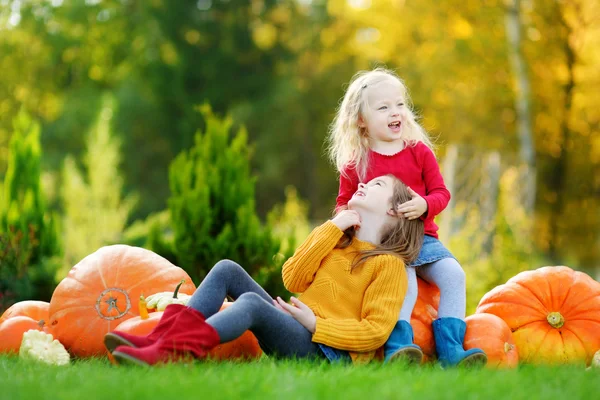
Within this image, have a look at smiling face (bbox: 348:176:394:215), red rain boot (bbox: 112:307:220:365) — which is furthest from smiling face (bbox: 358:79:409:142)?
red rain boot (bbox: 112:307:220:365)

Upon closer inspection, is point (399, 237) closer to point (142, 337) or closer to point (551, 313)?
point (551, 313)

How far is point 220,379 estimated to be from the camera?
9.95ft

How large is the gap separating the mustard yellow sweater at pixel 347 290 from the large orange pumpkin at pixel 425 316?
0.33 metres

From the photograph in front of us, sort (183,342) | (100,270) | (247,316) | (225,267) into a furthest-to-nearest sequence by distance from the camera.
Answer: (100,270) → (225,267) → (247,316) → (183,342)

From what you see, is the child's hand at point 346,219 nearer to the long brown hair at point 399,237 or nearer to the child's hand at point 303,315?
the long brown hair at point 399,237

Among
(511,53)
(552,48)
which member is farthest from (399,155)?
(552,48)

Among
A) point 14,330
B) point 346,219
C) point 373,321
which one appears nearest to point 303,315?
point 373,321

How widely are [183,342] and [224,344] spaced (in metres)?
0.69

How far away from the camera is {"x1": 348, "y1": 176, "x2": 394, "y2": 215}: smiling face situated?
13.7 feet

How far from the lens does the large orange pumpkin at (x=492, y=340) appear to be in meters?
4.07

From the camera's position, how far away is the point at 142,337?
3.47 m

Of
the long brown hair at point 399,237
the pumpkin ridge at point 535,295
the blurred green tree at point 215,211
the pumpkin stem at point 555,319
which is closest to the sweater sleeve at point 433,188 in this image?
the long brown hair at point 399,237

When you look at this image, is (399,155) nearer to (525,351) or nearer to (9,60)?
(525,351)

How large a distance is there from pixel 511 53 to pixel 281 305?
12961 mm
